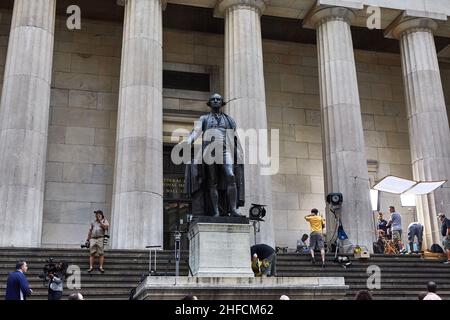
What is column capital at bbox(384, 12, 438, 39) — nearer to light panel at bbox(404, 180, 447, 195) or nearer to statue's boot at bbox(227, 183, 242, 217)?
light panel at bbox(404, 180, 447, 195)

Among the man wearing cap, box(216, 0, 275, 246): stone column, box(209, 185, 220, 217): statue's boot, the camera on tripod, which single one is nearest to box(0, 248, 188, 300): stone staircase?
the man wearing cap

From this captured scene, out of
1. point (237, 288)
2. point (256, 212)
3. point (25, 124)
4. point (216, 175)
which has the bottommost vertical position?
point (237, 288)

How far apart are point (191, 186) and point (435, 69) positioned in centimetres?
1623

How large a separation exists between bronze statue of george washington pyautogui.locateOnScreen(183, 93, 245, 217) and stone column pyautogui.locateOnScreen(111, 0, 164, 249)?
7.09 meters

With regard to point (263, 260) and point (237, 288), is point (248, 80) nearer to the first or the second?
point (263, 260)

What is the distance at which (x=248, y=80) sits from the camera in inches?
834

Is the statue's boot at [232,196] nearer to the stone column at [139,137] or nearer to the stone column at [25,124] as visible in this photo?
the stone column at [139,137]

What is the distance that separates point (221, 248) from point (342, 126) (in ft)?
41.4

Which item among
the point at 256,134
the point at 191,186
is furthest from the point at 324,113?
the point at 191,186

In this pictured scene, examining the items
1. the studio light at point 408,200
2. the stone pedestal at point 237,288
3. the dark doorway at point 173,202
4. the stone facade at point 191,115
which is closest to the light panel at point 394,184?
the studio light at point 408,200

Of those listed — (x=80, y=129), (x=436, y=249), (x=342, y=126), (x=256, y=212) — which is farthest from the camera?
(x=80, y=129)

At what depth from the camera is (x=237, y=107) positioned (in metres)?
20.8

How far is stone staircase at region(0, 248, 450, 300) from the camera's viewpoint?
47.6 ft

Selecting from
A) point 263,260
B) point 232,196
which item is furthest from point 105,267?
point 232,196
